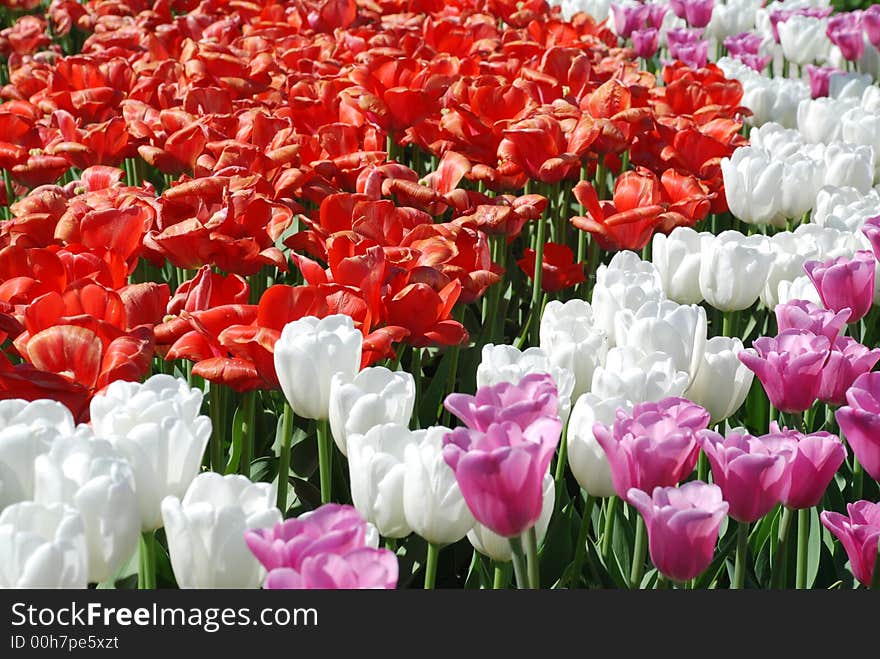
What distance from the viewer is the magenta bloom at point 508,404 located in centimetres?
128

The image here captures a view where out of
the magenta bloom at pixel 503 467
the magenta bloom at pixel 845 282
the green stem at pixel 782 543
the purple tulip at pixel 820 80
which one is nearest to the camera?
the magenta bloom at pixel 503 467

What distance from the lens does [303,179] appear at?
2.45 metres

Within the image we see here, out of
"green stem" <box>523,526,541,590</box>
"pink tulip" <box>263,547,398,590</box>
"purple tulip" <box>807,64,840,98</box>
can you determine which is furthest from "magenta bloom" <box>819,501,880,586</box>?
"purple tulip" <box>807,64,840,98</box>

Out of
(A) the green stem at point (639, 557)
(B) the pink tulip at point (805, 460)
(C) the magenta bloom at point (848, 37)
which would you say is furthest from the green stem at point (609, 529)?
(C) the magenta bloom at point (848, 37)

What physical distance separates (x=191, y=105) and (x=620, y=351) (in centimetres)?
167

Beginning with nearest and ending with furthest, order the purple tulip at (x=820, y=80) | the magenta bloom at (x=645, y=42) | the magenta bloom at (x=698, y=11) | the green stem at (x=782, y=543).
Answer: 1. the green stem at (x=782, y=543)
2. the purple tulip at (x=820, y=80)
3. the magenta bloom at (x=645, y=42)
4. the magenta bloom at (x=698, y=11)

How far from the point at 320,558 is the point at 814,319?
37.4 inches

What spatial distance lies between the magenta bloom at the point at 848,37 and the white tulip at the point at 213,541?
4.25 meters

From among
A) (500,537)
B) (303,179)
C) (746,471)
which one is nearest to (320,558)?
(500,537)

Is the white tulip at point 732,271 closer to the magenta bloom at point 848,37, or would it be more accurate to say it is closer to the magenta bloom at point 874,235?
the magenta bloom at point 874,235

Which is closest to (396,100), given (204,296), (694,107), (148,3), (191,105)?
(191,105)

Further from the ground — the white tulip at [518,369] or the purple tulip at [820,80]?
the white tulip at [518,369]

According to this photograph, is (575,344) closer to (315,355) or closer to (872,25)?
(315,355)

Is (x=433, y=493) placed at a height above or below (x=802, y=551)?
A: above
